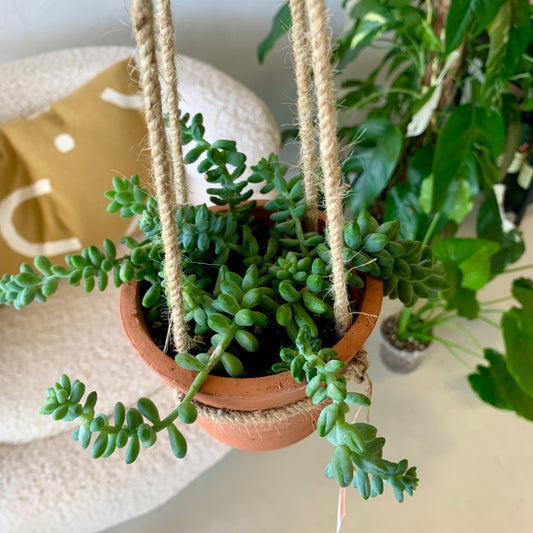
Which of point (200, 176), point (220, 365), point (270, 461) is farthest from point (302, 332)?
point (270, 461)

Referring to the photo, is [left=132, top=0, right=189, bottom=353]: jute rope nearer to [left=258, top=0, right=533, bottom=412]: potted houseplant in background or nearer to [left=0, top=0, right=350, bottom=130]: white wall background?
[left=258, top=0, right=533, bottom=412]: potted houseplant in background

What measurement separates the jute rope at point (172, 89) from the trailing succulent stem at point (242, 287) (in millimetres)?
29

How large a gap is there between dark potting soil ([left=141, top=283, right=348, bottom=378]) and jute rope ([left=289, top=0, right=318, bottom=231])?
5.0 inches

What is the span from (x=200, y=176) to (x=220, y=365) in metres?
0.58

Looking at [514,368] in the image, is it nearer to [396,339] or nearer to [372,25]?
[396,339]

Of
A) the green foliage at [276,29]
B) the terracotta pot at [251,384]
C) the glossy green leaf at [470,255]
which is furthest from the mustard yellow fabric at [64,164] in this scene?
the glossy green leaf at [470,255]

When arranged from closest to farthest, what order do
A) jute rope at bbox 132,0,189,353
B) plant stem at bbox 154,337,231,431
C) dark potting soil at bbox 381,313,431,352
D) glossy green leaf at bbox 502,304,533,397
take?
jute rope at bbox 132,0,189,353 → plant stem at bbox 154,337,231,431 → glossy green leaf at bbox 502,304,533,397 → dark potting soil at bbox 381,313,431,352

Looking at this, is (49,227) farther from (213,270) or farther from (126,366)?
(213,270)

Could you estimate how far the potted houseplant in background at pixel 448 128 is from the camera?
92cm

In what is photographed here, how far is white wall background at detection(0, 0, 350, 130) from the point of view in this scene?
3.91 ft

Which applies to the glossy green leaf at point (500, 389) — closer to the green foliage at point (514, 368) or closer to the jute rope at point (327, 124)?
the green foliage at point (514, 368)

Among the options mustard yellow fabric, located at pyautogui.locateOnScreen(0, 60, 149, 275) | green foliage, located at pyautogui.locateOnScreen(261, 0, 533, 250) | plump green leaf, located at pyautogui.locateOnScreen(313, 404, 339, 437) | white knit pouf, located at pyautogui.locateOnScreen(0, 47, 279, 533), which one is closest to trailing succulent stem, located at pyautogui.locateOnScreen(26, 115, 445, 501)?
plump green leaf, located at pyautogui.locateOnScreen(313, 404, 339, 437)

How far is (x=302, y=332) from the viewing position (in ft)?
1.46

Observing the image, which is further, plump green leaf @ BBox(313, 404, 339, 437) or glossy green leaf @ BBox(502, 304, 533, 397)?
glossy green leaf @ BBox(502, 304, 533, 397)
